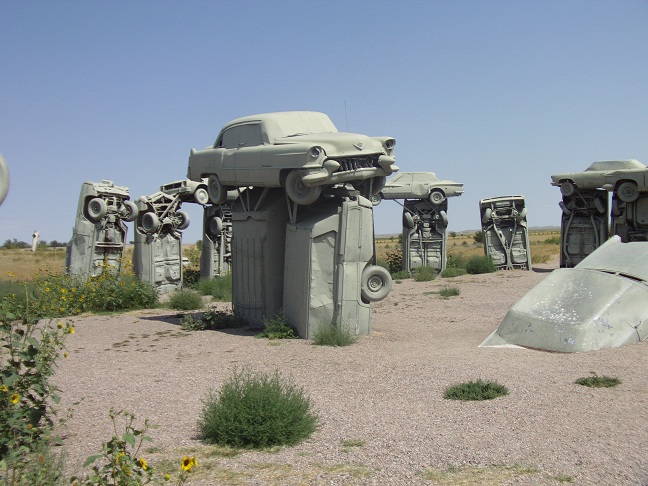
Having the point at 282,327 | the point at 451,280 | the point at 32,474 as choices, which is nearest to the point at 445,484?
the point at 32,474

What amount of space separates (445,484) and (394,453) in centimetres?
77

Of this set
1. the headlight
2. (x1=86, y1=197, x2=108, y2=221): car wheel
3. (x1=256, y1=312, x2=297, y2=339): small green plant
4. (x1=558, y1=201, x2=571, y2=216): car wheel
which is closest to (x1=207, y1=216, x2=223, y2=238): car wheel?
(x1=86, y1=197, x2=108, y2=221): car wheel

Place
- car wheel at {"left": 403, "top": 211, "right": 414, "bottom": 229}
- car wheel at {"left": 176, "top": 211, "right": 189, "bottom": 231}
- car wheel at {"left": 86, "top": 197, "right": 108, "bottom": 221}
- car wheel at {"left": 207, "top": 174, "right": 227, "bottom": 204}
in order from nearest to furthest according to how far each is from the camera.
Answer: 1. car wheel at {"left": 207, "top": 174, "right": 227, "bottom": 204}
2. car wheel at {"left": 86, "top": 197, "right": 108, "bottom": 221}
3. car wheel at {"left": 176, "top": 211, "right": 189, "bottom": 231}
4. car wheel at {"left": 403, "top": 211, "right": 414, "bottom": 229}

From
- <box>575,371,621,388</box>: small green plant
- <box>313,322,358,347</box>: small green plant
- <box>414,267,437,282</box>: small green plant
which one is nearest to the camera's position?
<box>575,371,621,388</box>: small green plant

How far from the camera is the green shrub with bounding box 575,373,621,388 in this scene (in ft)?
25.7

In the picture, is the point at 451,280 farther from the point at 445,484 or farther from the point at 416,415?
the point at 445,484

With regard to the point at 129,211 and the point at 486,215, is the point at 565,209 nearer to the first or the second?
the point at 486,215

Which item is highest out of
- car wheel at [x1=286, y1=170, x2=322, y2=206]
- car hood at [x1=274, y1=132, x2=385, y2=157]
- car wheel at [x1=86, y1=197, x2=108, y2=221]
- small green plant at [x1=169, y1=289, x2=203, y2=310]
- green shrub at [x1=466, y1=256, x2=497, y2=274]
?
car hood at [x1=274, y1=132, x2=385, y2=157]

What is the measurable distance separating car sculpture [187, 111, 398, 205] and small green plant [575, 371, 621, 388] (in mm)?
5502

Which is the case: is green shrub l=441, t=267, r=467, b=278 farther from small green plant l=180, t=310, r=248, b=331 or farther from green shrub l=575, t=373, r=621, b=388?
green shrub l=575, t=373, r=621, b=388

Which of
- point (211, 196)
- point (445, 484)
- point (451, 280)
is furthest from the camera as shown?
point (451, 280)

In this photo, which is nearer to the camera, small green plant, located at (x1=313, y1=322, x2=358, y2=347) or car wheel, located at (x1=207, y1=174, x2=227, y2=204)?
small green plant, located at (x1=313, y1=322, x2=358, y2=347)

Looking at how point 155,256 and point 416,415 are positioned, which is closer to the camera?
point 416,415

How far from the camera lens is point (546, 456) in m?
5.71
